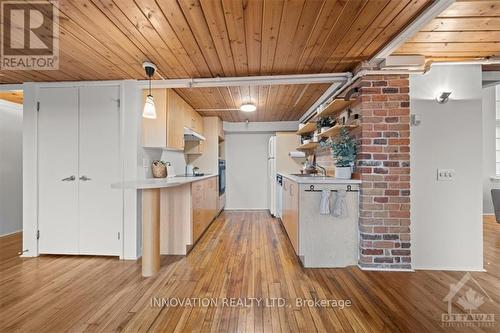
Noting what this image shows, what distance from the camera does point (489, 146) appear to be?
5129 millimetres

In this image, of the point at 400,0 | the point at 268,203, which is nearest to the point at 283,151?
the point at 268,203

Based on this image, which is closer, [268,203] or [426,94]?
[426,94]

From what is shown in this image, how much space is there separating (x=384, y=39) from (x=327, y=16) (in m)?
0.73

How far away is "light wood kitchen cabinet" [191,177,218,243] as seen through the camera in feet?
10.6

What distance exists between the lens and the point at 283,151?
513 centimetres

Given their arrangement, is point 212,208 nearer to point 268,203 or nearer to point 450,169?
point 268,203

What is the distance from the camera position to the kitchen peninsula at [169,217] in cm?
247

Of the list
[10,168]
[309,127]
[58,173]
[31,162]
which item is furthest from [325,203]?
[10,168]

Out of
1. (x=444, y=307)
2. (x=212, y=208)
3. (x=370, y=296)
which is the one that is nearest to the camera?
(x=444, y=307)

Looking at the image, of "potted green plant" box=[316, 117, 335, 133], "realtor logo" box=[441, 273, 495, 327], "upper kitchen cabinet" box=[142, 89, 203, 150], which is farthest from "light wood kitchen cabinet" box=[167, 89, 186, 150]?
"realtor logo" box=[441, 273, 495, 327]

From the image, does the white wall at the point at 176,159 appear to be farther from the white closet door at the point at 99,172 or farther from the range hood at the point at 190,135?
the white closet door at the point at 99,172

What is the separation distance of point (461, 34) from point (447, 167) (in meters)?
1.31

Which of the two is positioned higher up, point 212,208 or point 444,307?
point 212,208

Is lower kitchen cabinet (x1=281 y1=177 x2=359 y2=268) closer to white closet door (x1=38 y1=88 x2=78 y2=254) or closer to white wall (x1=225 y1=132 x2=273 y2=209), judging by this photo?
white closet door (x1=38 y1=88 x2=78 y2=254)
